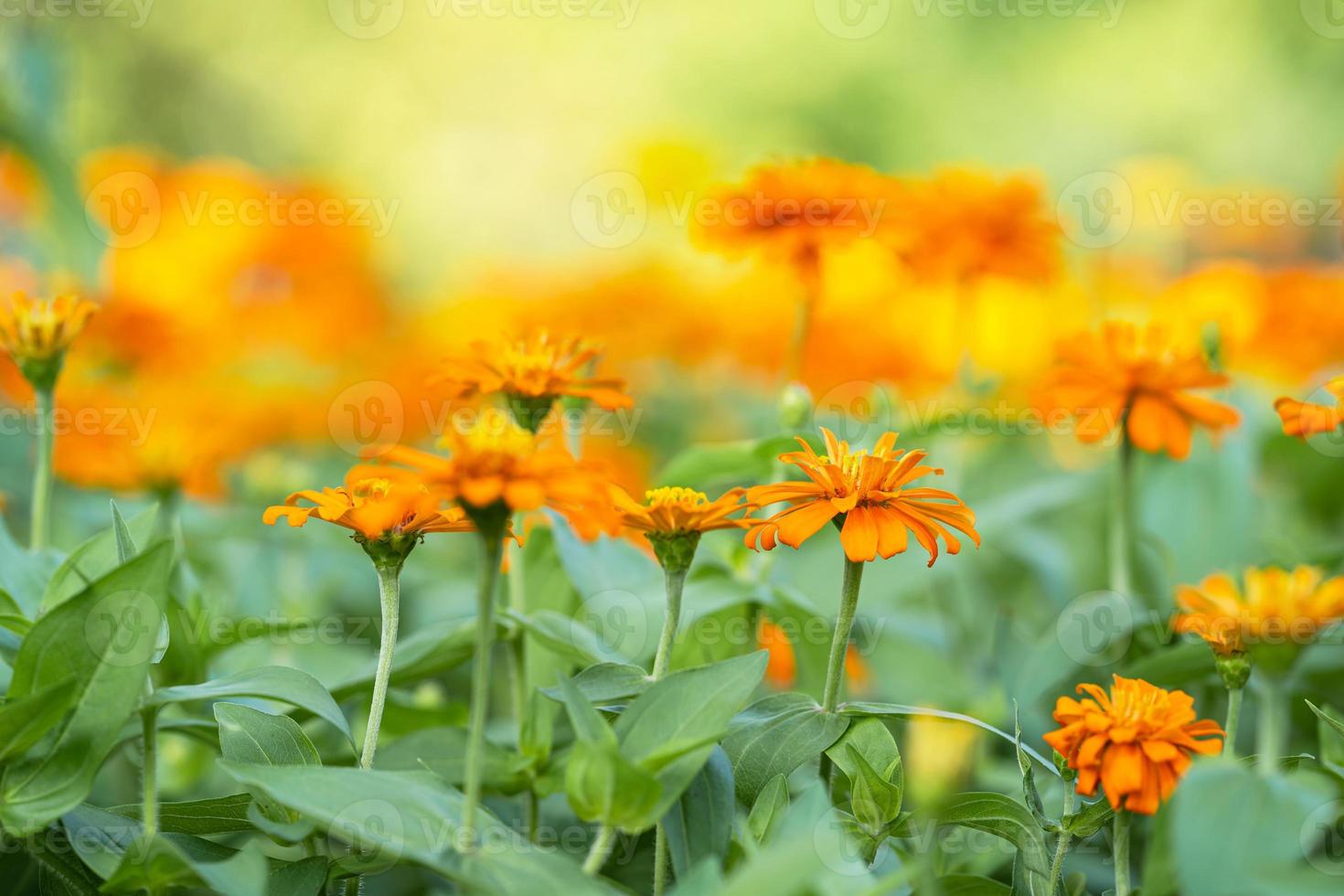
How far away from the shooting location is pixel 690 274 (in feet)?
7.43

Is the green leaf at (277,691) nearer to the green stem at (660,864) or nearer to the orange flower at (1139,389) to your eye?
the green stem at (660,864)

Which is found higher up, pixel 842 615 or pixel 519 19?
pixel 519 19

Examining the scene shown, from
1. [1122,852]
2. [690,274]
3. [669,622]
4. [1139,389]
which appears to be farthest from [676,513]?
[690,274]

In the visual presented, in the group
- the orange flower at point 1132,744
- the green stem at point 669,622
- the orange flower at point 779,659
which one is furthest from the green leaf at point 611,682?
the orange flower at point 779,659

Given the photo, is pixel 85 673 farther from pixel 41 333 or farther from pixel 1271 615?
pixel 1271 615

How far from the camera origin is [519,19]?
391 cm

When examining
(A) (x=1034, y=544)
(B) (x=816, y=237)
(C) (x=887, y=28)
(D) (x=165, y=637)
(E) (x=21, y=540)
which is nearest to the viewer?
(D) (x=165, y=637)

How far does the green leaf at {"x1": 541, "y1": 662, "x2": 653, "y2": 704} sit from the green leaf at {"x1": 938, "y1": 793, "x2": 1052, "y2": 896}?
A: 18cm

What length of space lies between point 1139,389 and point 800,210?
342 mm

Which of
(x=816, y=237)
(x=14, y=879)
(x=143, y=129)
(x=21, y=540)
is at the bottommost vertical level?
(x=14, y=879)

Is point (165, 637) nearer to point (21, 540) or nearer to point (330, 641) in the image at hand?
point (330, 641)

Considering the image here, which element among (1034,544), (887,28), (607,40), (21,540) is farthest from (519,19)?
(1034,544)

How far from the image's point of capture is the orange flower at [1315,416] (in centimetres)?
71

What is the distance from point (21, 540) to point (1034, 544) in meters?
1.11
